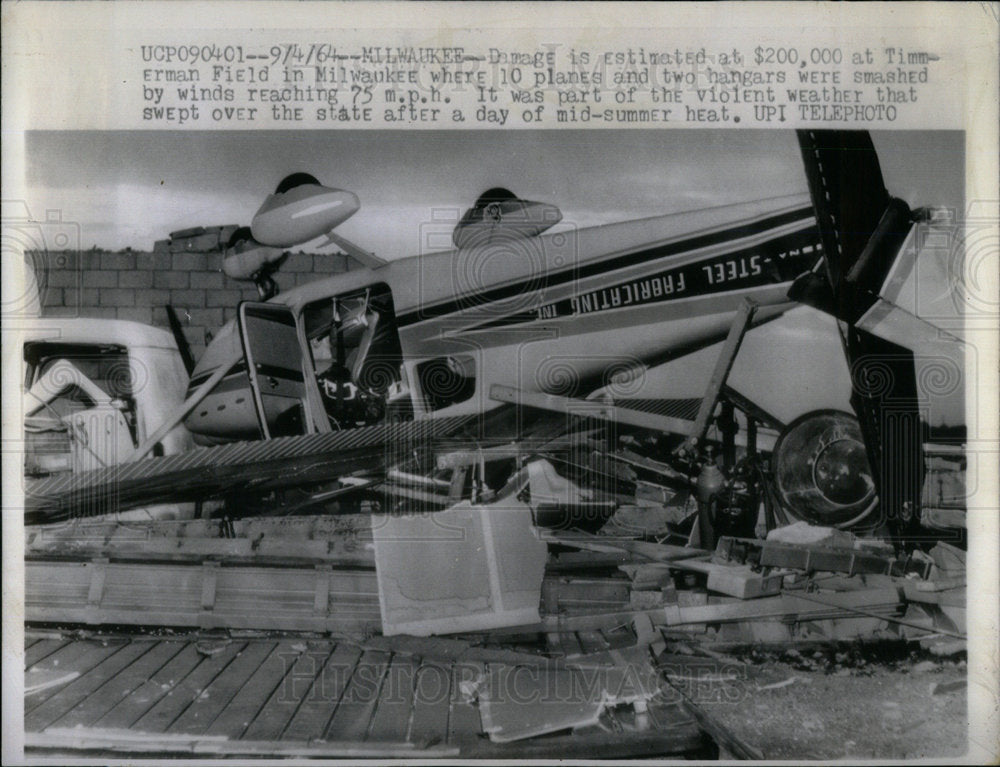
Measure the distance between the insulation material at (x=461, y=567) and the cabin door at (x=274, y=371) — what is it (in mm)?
424

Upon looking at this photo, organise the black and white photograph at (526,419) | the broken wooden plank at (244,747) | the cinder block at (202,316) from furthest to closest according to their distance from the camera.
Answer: the cinder block at (202,316) < the black and white photograph at (526,419) < the broken wooden plank at (244,747)

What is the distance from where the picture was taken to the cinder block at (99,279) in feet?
8.04

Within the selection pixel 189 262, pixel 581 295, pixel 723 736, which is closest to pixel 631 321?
pixel 581 295

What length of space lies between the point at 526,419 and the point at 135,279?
1281 mm

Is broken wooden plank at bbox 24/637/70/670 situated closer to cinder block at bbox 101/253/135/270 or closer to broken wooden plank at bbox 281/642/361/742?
broken wooden plank at bbox 281/642/361/742

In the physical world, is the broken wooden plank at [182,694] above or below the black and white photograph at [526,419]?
below

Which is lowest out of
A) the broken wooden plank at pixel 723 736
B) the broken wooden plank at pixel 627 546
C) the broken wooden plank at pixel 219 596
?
the broken wooden plank at pixel 723 736

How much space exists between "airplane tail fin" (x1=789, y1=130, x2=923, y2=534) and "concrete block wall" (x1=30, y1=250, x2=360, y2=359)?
4.80ft

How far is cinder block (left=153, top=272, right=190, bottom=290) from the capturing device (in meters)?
2.48

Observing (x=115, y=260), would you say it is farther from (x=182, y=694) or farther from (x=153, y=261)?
(x=182, y=694)

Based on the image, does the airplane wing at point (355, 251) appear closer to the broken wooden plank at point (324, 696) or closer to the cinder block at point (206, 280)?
the cinder block at point (206, 280)

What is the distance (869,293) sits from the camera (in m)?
2.47

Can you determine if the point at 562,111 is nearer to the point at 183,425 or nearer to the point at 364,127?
the point at 364,127

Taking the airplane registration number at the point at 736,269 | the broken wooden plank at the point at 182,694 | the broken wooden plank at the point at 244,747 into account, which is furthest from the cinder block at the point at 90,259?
the airplane registration number at the point at 736,269
